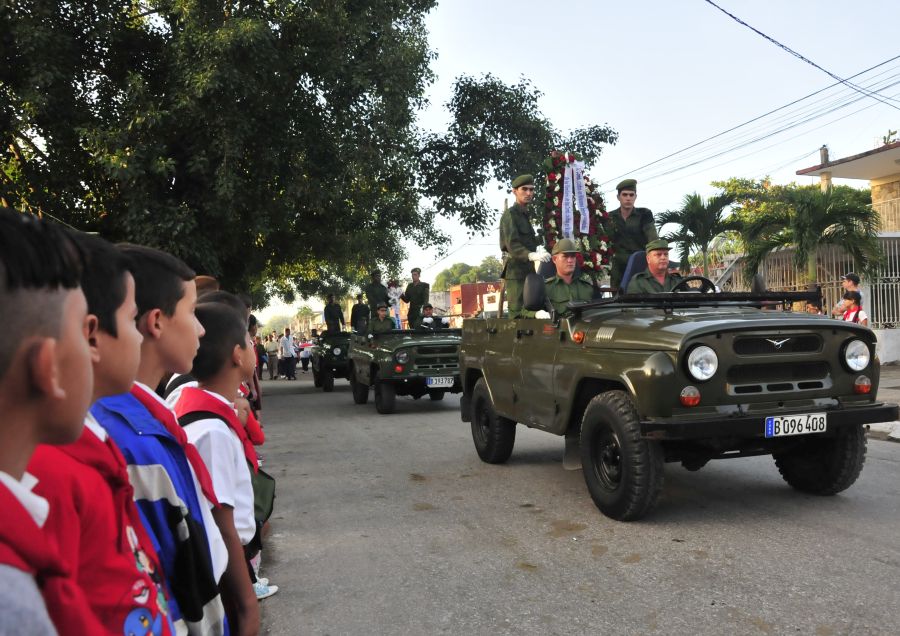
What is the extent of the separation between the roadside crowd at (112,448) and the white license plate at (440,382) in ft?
31.4

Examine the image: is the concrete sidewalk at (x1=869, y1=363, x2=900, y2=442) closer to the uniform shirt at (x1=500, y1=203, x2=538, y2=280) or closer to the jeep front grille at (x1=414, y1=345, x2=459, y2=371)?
the uniform shirt at (x1=500, y1=203, x2=538, y2=280)

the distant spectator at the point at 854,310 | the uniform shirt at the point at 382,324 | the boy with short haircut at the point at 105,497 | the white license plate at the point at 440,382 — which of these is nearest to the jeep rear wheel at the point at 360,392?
the uniform shirt at the point at 382,324

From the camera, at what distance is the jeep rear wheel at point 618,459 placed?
479 centimetres

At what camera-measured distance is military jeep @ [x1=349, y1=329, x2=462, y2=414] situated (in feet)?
39.9

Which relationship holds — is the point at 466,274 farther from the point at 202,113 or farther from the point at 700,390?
the point at 700,390

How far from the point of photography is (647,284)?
6.69 meters

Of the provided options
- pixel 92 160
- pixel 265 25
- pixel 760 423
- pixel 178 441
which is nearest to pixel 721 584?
pixel 760 423

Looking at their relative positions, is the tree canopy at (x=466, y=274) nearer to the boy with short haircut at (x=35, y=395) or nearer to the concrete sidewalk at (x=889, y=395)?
the concrete sidewalk at (x=889, y=395)

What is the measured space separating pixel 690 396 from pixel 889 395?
8.23 meters

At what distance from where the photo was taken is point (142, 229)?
1254 centimetres

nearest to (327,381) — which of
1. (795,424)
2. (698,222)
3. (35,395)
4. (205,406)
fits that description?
(698,222)

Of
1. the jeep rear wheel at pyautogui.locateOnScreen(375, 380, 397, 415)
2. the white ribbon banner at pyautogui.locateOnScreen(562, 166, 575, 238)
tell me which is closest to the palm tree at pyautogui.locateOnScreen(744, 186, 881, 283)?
the jeep rear wheel at pyautogui.locateOnScreen(375, 380, 397, 415)

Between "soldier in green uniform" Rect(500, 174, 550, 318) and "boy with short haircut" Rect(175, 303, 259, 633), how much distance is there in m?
4.67

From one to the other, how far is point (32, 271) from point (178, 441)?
89 centimetres
